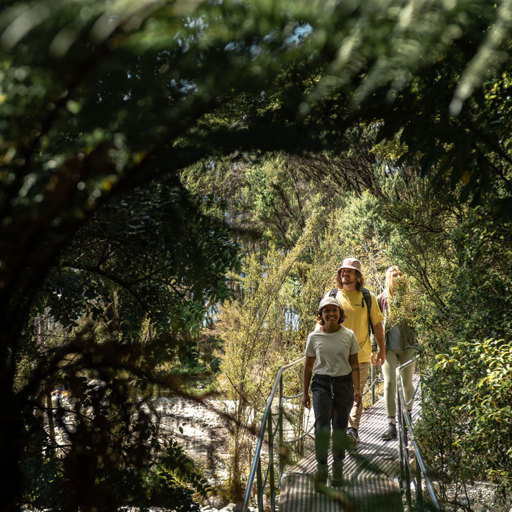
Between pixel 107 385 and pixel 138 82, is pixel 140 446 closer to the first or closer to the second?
pixel 107 385

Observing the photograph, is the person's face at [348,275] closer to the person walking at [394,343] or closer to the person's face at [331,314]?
the person's face at [331,314]

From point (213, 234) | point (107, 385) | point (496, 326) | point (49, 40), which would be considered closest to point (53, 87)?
point (49, 40)

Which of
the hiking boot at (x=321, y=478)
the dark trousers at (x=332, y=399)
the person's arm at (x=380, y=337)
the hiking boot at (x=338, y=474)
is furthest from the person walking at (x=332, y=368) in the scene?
the hiking boot at (x=321, y=478)

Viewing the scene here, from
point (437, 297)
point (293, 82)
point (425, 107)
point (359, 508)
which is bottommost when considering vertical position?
point (359, 508)

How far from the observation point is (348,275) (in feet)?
14.1

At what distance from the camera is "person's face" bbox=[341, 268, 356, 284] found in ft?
14.1

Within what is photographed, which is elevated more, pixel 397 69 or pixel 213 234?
pixel 213 234

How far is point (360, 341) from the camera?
4336 mm

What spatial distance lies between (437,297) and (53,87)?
5308 mm

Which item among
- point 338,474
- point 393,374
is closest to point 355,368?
point 393,374

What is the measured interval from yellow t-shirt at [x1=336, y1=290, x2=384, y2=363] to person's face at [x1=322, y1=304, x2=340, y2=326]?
619 millimetres

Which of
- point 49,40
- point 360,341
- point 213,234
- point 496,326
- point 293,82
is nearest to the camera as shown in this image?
point 49,40

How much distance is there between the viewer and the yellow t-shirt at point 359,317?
14.1 feet

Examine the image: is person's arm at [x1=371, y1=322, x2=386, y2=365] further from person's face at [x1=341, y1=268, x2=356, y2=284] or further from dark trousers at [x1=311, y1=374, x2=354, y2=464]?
dark trousers at [x1=311, y1=374, x2=354, y2=464]
